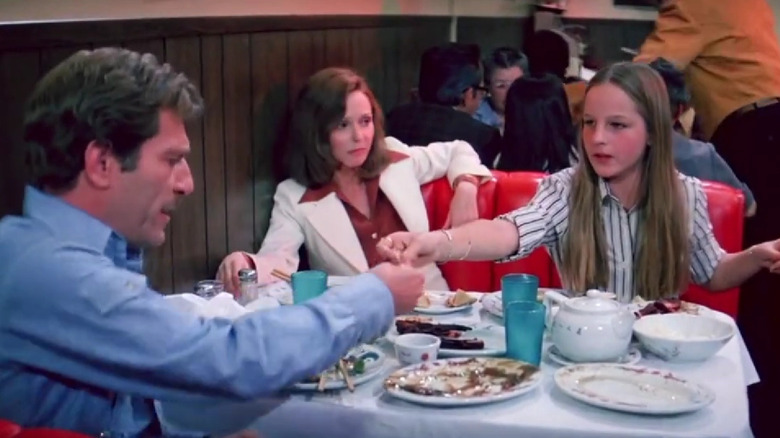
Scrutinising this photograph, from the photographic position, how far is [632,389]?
5.41 ft

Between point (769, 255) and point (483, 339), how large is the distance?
788mm

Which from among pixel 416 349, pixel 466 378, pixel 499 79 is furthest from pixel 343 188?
pixel 499 79

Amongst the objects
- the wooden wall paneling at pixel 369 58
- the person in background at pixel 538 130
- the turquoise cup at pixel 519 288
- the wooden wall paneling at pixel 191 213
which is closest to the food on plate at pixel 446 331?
the turquoise cup at pixel 519 288

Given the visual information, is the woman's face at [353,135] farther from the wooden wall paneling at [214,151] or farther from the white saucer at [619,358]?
the white saucer at [619,358]

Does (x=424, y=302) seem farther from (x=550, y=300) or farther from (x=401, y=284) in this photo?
(x=401, y=284)

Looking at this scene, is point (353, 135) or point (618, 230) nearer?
point (618, 230)

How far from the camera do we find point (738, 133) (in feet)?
13.3

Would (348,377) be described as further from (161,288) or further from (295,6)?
(295,6)

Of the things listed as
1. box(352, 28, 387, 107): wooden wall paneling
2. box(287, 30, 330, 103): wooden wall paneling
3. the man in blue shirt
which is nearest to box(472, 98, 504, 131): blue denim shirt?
box(352, 28, 387, 107): wooden wall paneling

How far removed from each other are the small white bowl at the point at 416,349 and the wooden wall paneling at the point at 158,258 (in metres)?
0.95

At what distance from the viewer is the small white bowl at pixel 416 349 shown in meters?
1.77

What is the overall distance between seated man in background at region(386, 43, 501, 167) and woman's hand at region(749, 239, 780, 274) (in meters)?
1.59

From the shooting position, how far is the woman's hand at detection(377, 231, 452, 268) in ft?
6.88

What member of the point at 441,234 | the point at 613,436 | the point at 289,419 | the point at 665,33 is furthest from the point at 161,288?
the point at 665,33
